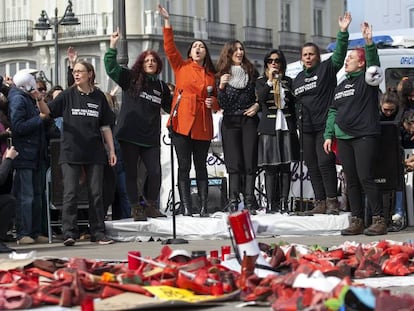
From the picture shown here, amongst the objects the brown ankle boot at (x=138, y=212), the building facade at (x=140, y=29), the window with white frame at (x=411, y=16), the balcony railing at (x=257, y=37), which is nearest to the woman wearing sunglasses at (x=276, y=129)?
the brown ankle boot at (x=138, y=212)

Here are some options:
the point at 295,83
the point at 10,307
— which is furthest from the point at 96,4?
the point at 10,307

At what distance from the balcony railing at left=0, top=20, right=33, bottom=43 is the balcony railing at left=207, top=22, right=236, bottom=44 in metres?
8.60

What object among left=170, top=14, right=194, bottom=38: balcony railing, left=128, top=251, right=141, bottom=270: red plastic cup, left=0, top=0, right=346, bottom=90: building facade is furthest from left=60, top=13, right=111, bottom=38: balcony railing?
left=128, top=251, right=141, bottom=270: red plastic cup

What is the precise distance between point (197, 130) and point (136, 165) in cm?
79

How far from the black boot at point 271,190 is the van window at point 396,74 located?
6.37m

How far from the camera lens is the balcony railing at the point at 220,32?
61.9 meters

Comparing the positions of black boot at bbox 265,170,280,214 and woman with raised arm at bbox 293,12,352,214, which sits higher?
woman with raised arm at bbox 293,12,352,214

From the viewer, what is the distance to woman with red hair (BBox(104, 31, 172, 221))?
1426cm

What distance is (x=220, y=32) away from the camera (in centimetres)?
6259

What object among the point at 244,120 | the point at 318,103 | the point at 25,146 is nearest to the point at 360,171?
the point at 318,103

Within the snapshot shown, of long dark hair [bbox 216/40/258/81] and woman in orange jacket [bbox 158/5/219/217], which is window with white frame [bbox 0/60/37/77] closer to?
long dark hair [bbox 216/40/258/81]

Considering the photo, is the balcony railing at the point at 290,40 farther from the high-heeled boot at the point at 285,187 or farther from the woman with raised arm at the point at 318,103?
the woman with raised arm at the point at 318,103

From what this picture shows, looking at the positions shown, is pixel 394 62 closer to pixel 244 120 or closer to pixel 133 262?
pixel 244 120

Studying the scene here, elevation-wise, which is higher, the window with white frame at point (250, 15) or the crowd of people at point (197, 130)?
the window with white frame at point (250, 15)
